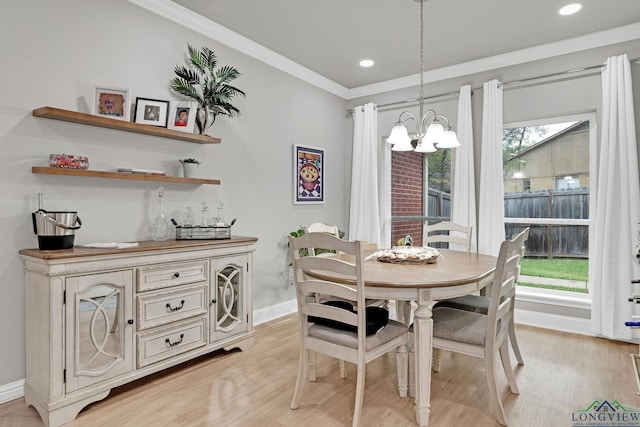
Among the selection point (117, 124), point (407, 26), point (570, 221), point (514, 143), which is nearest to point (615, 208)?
point (570, 221)

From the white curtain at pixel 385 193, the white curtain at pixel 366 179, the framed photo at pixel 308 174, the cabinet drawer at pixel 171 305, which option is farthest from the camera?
the white curtain at pixel 385 193

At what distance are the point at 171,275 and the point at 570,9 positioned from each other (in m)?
3.55

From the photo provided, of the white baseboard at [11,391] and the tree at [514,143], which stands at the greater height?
the tree at [514,143]

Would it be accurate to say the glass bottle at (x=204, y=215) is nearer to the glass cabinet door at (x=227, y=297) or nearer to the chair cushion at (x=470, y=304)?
the glass cabinet door at (x=227, y=297)

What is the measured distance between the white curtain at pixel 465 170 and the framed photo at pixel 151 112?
2.88 metres

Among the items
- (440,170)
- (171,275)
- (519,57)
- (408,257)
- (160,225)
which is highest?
(519,57)

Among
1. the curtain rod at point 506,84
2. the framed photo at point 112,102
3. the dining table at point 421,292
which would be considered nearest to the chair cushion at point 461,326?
the dining table at point 421,292

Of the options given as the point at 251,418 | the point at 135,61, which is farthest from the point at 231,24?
the point at 251,418

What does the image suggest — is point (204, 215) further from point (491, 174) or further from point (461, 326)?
point (491, 174)

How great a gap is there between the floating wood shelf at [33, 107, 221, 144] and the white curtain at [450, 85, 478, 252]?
8.13 ft

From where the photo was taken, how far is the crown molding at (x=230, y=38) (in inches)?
112

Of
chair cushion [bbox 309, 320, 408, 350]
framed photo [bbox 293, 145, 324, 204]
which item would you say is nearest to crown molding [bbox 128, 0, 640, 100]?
framed photo [bbox 293, 145, 324, 204]

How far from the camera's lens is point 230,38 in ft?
11.1

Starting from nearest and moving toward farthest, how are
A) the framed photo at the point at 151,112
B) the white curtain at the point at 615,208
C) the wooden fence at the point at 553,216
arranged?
the framed photo at the point at 151,112 < the white curtain at the point at 615,208 < the wooden fence at the point at 553,216
